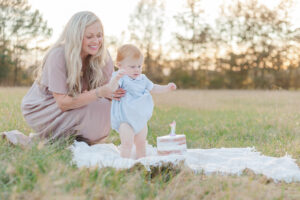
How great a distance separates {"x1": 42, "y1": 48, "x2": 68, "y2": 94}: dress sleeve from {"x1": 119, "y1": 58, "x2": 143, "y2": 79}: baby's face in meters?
0.65

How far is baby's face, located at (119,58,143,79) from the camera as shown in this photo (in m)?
3.63

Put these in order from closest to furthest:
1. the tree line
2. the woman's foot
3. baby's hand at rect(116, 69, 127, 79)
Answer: baby's hand at rect(116, 69, 127, 79) < the woman's foot < the tree line

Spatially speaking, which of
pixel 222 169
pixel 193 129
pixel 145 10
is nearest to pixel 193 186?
pixel 222 169

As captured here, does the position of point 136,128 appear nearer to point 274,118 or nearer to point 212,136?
point 212,136

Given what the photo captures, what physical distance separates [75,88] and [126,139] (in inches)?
33.2

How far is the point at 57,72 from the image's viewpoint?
383 cm

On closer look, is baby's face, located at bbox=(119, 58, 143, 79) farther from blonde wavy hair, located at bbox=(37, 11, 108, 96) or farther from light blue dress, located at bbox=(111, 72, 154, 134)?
blonde wavy hair, located at bbox=(37, 11, 108, 96)

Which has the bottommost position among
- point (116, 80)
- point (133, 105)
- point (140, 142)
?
point (140, 142)

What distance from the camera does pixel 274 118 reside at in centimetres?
681

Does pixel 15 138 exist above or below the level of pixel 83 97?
below

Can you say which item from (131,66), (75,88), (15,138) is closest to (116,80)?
(131,66)

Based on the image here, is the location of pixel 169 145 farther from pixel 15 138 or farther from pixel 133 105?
pixel 15 138

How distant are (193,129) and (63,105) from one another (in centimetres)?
269

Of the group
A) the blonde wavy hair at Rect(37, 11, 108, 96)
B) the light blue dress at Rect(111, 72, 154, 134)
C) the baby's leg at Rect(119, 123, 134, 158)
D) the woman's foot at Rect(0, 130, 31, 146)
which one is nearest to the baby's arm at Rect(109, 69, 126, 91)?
the light blue dress at Rect(111, 72, 154, 134)
